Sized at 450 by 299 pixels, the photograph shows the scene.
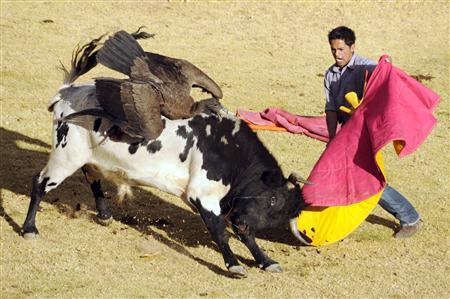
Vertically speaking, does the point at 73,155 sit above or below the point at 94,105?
below

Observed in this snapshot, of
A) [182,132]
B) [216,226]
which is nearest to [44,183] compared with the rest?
[182,132]

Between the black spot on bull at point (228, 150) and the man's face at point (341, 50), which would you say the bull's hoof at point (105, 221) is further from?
the man's face at point (341, 50)

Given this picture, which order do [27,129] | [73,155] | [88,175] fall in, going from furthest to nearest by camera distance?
1. [27,129]
2. [88,175]
3. [73,155]

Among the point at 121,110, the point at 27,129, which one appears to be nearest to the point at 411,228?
the point at 121,110

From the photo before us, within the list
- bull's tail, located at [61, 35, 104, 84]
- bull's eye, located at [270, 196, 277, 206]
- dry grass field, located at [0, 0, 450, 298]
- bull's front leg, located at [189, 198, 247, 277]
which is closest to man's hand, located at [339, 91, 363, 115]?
bull's eye, located at [270, 196, 277, 206]

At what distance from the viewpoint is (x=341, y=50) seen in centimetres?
925

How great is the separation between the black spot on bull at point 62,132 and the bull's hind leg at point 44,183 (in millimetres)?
180

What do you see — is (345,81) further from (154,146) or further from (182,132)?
(154,146)

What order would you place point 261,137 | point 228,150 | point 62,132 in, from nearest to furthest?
point 228,150 < point 62,132 < point 261,137

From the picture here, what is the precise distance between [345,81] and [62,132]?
3032 mm

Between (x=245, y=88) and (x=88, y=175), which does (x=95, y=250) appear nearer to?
(x=88, y=175)

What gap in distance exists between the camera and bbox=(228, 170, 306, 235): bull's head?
29.7ft

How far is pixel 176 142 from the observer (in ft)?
29.4

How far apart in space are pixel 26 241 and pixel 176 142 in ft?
6.46
